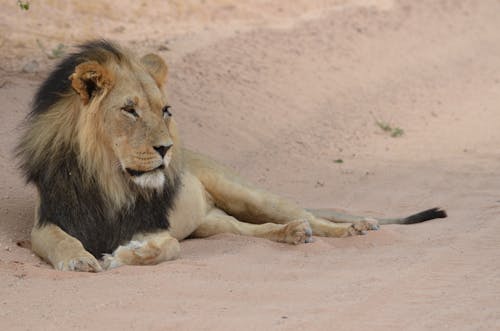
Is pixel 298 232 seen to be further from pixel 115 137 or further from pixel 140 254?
pixel 115 137

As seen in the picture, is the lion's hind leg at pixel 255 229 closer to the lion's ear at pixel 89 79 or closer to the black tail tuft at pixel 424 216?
the black tail tuft at pixel 424 216

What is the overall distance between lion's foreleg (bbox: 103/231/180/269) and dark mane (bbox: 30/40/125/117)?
831 millimetres

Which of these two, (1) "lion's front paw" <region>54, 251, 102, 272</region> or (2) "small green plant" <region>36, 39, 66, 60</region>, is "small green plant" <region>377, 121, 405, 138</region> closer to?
(2) "small green plant" <region>36, 39, 66, 60</region>

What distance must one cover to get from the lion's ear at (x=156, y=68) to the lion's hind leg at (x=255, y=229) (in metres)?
1.14

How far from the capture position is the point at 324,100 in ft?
32.7

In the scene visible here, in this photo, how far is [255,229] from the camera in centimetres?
593

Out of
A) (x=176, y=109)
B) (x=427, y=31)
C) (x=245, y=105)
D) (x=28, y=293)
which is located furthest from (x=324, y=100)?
(x=28, y=293)

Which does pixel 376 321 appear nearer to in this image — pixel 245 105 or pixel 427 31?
pixel 245 105

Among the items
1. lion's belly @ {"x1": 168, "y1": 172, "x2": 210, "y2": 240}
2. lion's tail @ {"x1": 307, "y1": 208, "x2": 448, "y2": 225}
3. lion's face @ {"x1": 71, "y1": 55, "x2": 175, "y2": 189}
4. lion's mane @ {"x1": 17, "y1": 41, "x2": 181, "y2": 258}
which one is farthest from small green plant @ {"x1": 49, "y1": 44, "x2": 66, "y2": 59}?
lion's face @ {"x1": 71, "y1": 55, "x2": 175, "y2": 189}

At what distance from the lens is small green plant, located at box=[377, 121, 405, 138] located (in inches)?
368

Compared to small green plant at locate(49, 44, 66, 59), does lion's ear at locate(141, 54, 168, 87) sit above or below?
above

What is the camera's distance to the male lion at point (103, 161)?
186 inches

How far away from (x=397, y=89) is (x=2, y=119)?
490 cm

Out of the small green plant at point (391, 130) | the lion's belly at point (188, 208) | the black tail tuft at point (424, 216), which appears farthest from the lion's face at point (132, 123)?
the small green plant at point (391, 130)
